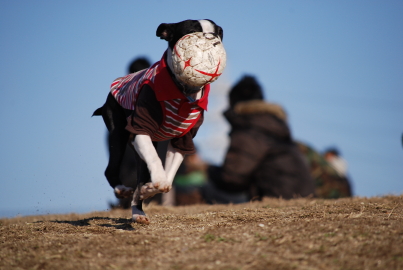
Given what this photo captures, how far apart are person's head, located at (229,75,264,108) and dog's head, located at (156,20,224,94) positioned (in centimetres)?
805

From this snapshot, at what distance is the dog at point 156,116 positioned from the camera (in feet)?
15.7

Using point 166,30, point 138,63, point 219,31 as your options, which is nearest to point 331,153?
point 138,63

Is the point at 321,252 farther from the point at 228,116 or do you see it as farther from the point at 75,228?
the point at 228,116

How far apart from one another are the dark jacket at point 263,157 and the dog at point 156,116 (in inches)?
236

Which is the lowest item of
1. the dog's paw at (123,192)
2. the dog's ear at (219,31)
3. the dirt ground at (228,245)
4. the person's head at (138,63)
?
the dirt ground at (228,245)

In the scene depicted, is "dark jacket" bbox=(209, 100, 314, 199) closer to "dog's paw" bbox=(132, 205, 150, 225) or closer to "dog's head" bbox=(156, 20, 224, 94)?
"dog's paw" bbox=(132, 205, 150, 225)

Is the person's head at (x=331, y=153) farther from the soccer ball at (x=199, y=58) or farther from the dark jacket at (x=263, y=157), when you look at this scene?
the soccer ball at (x=199, y=58)

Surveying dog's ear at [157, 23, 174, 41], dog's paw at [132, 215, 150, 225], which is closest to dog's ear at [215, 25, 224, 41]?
dog's ear at [157, 23, 174, 41]

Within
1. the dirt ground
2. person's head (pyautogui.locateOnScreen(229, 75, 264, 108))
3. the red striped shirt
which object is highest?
person's head (pyautogui.locateOnScreen(229, 75, 264, 108))

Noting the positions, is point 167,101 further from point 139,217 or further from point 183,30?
point 139,217

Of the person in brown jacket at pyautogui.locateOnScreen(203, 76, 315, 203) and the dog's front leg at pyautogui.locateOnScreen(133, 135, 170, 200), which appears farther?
the person in brown jacket at pyautogui.locateOnScreen(203, 76, 315, 203)

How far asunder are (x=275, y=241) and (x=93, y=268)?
1460 mm

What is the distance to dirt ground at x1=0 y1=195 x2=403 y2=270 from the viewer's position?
362 centimetres

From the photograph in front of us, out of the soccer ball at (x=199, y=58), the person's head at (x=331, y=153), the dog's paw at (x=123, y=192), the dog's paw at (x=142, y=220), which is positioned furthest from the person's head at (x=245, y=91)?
the soccer ball at (x=199, y=58)
